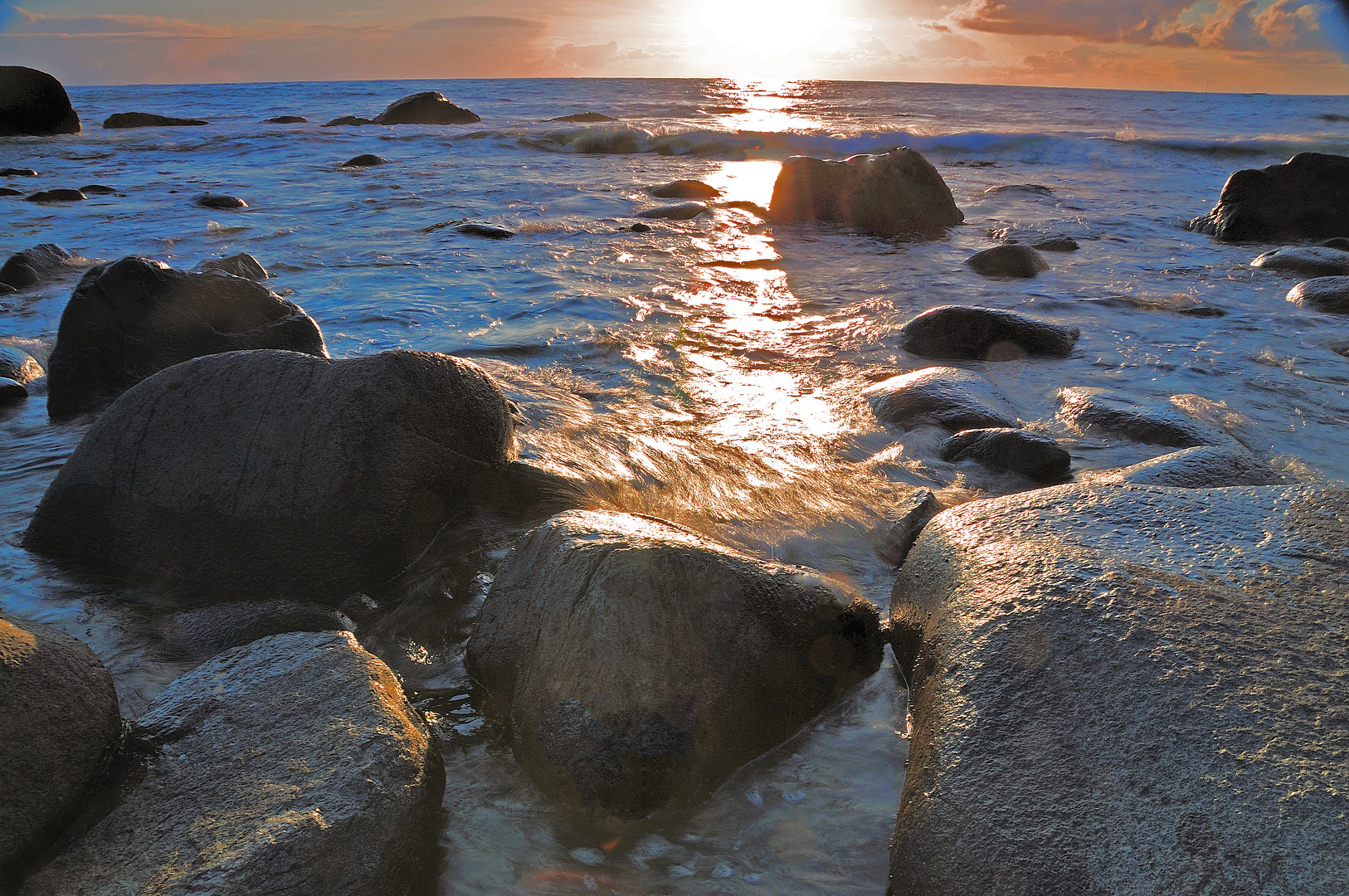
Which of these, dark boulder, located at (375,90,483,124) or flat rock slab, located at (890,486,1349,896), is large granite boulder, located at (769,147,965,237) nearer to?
flat rock slab, located at (890,486,1349,896)

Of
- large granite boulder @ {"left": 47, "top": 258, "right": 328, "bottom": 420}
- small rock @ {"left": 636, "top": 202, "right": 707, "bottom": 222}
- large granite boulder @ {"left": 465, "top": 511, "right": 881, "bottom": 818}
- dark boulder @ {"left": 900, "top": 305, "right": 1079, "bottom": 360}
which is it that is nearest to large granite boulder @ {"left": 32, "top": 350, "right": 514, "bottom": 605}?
large granite boulder @ {"left": 465, "top": 511, "right": 881, "bottom": 818}

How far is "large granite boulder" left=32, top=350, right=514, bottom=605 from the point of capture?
2871 mm

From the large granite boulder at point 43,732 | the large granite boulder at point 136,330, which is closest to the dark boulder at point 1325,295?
the large granite boulder at point 136,330

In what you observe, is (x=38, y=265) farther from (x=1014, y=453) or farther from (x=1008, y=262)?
(x=1008, y=262)

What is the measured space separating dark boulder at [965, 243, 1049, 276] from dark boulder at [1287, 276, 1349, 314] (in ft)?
6.54

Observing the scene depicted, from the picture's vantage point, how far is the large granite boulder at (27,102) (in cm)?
2330

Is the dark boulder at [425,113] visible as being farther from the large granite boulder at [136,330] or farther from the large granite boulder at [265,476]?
the large granite boulder at [265,476]

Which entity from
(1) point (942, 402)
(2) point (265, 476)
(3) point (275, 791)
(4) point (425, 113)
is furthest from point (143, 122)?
(3) point (275, 791)

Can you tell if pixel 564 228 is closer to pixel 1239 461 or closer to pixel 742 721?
pixel 1239 461

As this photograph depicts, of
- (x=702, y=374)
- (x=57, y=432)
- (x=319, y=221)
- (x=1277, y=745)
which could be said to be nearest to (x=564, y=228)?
(x=319, y=221)

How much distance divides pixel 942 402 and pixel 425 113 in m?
25.2

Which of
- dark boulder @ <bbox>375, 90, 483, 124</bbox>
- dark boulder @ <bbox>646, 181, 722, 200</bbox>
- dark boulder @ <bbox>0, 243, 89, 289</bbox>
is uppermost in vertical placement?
dark boulder @ <bbox>375, 90, 483, 124</bbox>

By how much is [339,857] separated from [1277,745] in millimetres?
1825

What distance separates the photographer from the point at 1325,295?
657cm
